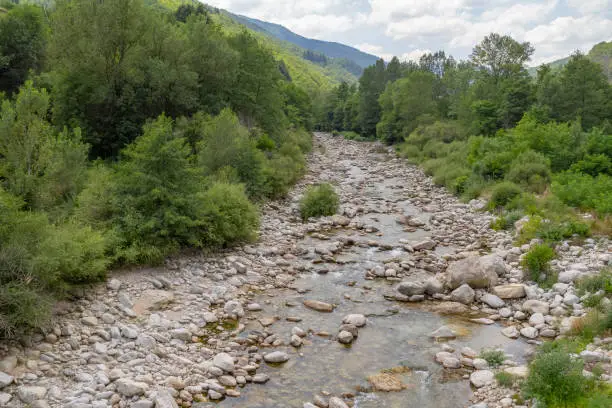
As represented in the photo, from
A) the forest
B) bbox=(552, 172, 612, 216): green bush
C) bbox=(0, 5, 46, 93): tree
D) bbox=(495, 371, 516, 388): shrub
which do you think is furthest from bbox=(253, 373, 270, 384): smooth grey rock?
bbox=(0, 5, 46, 93): tree

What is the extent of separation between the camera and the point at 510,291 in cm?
1502

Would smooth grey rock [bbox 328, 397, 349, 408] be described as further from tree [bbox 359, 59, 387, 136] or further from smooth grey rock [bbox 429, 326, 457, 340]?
tree [bbox 359, 59, 387, 136]

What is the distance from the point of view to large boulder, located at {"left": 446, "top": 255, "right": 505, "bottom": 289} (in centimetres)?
1573

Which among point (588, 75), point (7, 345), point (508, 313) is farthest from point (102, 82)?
point (588, 75)

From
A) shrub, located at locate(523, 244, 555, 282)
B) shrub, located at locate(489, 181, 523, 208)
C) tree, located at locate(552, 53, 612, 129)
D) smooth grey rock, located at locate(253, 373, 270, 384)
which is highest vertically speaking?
tree, located at locate(552, 53, 612, 129)

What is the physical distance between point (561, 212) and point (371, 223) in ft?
30.6

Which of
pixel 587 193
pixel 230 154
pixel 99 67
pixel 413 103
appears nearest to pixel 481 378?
pixel 587 193

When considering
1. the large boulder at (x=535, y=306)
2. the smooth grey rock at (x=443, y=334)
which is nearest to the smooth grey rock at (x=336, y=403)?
the smooth grey rock at (x=443, y=334)

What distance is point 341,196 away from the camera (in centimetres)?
3203

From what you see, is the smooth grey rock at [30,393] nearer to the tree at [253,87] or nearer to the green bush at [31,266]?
the green bush at [31,266]

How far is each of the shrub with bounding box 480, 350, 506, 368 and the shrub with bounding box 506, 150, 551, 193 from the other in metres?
16.8

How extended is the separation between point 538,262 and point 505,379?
7.16m

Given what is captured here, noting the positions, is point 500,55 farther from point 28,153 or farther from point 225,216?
point 28,153

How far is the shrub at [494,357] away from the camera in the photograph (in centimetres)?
1116
